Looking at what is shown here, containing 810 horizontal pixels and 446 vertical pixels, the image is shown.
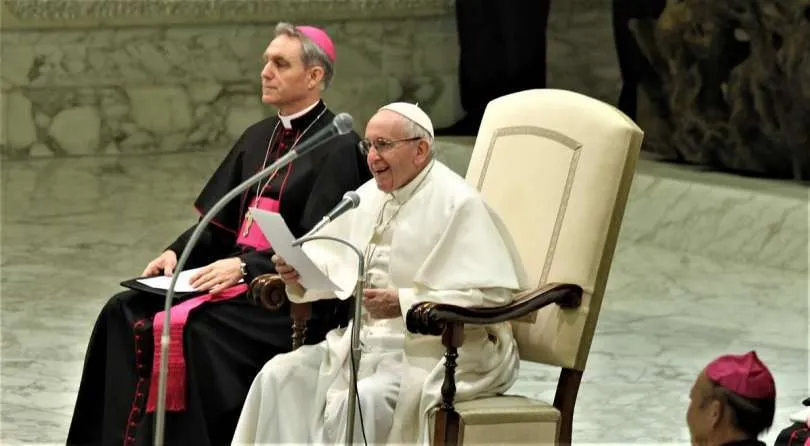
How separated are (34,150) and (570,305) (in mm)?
7289

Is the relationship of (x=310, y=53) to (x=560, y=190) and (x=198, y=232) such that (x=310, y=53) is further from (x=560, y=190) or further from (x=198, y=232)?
(x=198, y=232)

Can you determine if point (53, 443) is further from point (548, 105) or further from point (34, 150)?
point (34, 150)

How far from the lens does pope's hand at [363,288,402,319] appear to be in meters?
4.55

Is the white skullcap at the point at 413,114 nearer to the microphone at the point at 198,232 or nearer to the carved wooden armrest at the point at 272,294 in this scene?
the carved wooden armrest at the point at 272,294

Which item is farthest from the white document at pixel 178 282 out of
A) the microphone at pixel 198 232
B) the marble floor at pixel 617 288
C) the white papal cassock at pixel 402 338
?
the microphone at pixel 198 232

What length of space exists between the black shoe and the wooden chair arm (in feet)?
22.5

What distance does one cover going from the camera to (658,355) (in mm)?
6992

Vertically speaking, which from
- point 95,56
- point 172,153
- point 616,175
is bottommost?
point 172,153

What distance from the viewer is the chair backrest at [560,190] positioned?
15.5 ft

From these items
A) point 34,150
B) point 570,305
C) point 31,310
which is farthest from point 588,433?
point 34,150

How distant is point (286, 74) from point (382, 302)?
99 centimetres

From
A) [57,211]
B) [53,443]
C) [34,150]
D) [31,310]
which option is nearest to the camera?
Result: [53,443]

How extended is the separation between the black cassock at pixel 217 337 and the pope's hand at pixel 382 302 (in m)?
0.59

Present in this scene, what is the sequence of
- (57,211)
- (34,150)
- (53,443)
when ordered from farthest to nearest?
(34,150) < (57,211) < (53,443)
